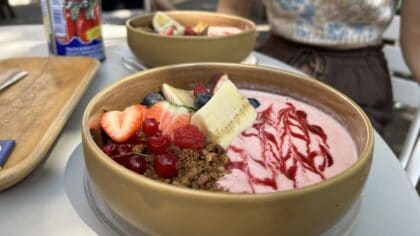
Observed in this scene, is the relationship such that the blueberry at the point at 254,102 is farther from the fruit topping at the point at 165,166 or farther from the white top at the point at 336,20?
the white top at the point at 336,20

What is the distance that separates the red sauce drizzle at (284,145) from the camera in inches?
19.8

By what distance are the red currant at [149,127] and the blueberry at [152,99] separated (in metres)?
0.06

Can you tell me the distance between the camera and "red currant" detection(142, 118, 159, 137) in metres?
0.55

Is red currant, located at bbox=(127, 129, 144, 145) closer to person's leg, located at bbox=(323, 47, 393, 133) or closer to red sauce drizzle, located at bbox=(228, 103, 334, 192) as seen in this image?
red sauce drizzle, located at bbox=(228, 103, 334, 192)

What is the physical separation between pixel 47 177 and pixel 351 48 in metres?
0.89

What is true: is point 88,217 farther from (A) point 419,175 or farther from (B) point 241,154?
(A) point 419,175

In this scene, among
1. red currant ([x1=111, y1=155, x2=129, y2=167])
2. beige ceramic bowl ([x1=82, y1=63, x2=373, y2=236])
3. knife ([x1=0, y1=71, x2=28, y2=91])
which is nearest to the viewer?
beige ceramic bowl ([x1=82, y1=63, x2=373, y2=236])

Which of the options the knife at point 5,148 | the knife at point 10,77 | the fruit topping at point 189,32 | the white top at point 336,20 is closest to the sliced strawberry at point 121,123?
the knife at point 5,148

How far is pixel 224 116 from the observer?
57 cm

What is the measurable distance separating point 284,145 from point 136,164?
7.3 inches

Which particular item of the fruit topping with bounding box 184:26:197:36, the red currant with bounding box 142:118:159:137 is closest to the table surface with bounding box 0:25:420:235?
the red currant with bounding box 142:118:159:137

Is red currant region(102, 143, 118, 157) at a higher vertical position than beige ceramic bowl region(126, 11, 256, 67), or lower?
higher

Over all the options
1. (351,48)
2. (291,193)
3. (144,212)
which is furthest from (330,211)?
(351,48)

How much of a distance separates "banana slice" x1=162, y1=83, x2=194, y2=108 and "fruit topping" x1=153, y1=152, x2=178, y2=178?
0.49 feet
